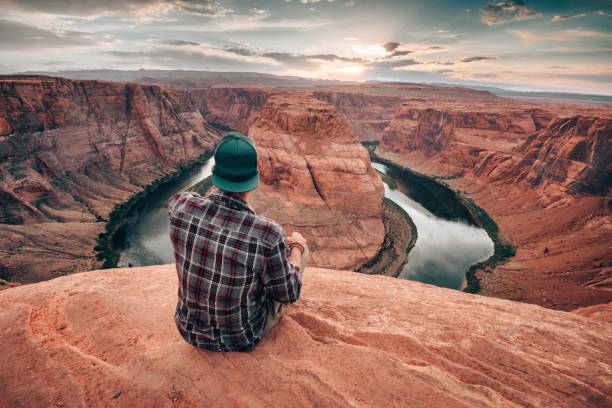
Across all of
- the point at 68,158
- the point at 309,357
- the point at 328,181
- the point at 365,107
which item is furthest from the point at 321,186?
the point at 365,107

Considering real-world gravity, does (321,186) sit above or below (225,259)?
below

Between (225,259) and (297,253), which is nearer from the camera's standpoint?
(225,259)

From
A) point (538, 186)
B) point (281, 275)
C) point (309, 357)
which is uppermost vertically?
point (281, 275)

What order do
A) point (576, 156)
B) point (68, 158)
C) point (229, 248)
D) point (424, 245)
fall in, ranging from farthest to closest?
1. point (68, 158)
2. point (576, 156)
3. point (424, 245)
4. point (229, 248)

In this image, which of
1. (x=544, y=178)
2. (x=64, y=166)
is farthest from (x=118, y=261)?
(x=544, y=178)

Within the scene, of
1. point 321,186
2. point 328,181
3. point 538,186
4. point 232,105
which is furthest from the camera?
point 232,105

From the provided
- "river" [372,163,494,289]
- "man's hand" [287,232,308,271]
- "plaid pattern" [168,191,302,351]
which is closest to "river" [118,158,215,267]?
"man's hand" [287,232,308,271]

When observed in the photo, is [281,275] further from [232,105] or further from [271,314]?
[232,105]
